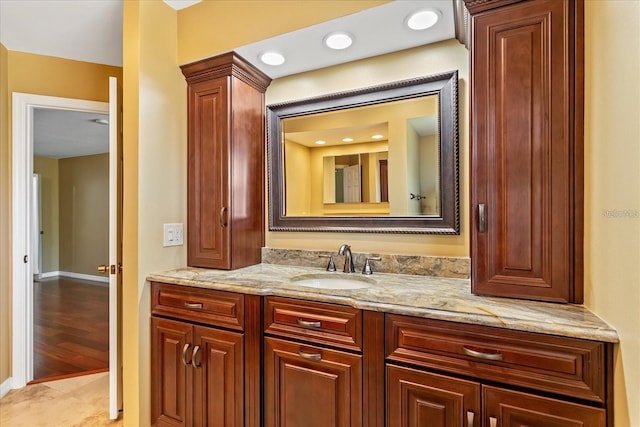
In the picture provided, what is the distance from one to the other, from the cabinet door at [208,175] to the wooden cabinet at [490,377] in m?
1.14

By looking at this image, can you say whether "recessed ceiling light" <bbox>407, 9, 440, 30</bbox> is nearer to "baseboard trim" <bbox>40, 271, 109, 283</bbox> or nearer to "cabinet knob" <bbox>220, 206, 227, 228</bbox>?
"cabinet knob" <bbox>220, 206, 227, 228</bbox>

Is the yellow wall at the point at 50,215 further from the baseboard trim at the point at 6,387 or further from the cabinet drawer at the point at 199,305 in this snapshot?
the cabinet drawer at the point at 199,305

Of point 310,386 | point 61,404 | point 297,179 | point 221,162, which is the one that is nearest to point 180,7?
point 221,162

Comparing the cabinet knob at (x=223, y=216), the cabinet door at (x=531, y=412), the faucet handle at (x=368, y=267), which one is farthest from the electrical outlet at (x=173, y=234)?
the cabinet door at (x=531, y=412)

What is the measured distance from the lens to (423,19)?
1.53 metres

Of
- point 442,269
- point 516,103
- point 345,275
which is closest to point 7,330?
point 345,275

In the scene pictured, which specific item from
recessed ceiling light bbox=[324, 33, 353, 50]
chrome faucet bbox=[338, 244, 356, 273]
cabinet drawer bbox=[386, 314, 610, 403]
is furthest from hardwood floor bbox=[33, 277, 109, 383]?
recessed ceiling light bbox=[324, 33, 353, 50]

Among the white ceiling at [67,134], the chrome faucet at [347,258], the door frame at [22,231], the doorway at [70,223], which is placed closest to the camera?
the chrome faucet at [347,258]

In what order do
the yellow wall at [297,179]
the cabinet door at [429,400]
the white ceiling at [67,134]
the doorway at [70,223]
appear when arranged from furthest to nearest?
1. the doorway at [70,223]
2. the white ceiling at [67,134]
3. the yellow wall at [297,179]
4. the cabinet door at [429,400]

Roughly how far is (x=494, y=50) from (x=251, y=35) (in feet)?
3.95

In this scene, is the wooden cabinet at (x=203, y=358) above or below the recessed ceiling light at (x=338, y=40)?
below

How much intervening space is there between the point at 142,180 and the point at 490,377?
71.6 inches

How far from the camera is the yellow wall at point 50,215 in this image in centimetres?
662

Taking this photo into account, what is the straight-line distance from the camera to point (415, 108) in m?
1.77
